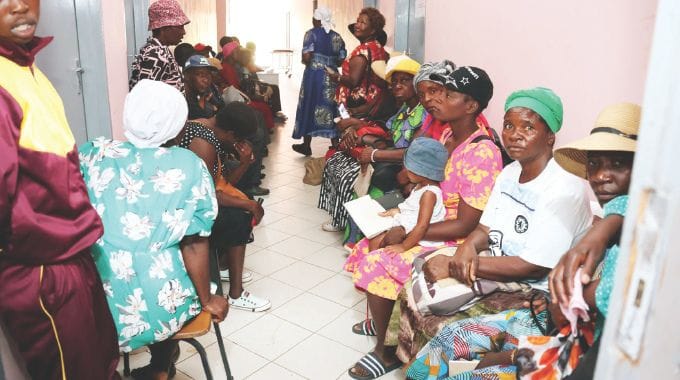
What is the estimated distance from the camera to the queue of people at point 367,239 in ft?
4.66

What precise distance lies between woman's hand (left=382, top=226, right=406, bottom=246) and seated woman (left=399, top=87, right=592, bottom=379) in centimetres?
41

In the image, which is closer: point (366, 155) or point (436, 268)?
point (436, 268)

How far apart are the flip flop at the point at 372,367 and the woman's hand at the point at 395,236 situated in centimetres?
52

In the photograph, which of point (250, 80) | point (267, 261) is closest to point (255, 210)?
point (267, 261)

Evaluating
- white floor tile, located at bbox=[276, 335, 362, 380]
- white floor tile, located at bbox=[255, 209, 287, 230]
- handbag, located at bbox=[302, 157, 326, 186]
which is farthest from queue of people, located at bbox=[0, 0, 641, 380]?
handbag, located at bbox=[302, 157, 326, 186]

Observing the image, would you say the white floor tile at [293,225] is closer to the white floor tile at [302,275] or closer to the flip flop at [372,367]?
the white floor tile at [302,275]

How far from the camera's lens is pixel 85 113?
328cm

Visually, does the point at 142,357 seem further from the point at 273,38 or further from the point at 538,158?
the point at 273,38

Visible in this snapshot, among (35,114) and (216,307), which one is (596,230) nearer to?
(216,307)

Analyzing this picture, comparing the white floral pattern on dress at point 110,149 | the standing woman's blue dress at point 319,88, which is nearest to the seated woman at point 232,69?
the standing woman's blue dress at point 319,88

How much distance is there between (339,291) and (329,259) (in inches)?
17.7

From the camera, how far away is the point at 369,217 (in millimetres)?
2875

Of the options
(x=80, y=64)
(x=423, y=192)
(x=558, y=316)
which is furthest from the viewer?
(x=80, y=64)

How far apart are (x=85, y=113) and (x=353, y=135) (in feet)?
5.55
